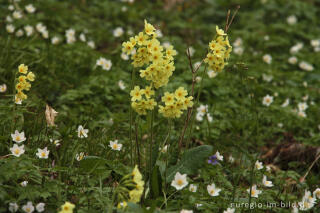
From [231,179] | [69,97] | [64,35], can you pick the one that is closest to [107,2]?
[64,35]

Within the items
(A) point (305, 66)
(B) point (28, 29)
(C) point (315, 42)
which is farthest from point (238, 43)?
(B) point (28, 29)

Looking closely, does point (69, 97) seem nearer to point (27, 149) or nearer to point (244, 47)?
point (27, 149)

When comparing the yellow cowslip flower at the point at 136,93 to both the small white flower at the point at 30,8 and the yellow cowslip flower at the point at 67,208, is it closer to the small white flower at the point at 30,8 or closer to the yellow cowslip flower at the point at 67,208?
the yellow cowslip flower at the point at 67,208

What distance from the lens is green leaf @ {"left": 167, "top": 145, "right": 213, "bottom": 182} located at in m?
2.19

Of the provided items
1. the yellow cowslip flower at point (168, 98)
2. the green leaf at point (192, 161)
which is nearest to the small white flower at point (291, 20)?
the green leaf at point (192, 161)

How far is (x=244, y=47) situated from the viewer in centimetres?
481

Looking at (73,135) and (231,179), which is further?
(231,179)

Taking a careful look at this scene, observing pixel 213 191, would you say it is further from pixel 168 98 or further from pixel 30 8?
pixel 30 8

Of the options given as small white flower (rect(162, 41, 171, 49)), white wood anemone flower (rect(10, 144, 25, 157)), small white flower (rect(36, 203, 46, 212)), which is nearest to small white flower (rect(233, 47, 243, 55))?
small white flower (rect(162, 41, 171, 49))

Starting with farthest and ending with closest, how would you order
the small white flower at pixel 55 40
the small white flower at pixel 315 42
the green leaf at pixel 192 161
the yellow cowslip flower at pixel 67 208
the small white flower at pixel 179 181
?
the small white flower at pixel 315 42 < the small white flower at pixel 55 40 < the green leaf at pixel 192 161 < the small white flower at pixel 179 181 < the yellow cowslip flower at pixel 67 208

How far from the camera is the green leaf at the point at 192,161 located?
7.19ft

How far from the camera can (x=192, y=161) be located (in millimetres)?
2205

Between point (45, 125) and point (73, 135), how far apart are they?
221 mm

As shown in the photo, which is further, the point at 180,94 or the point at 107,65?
the point at 107,65
